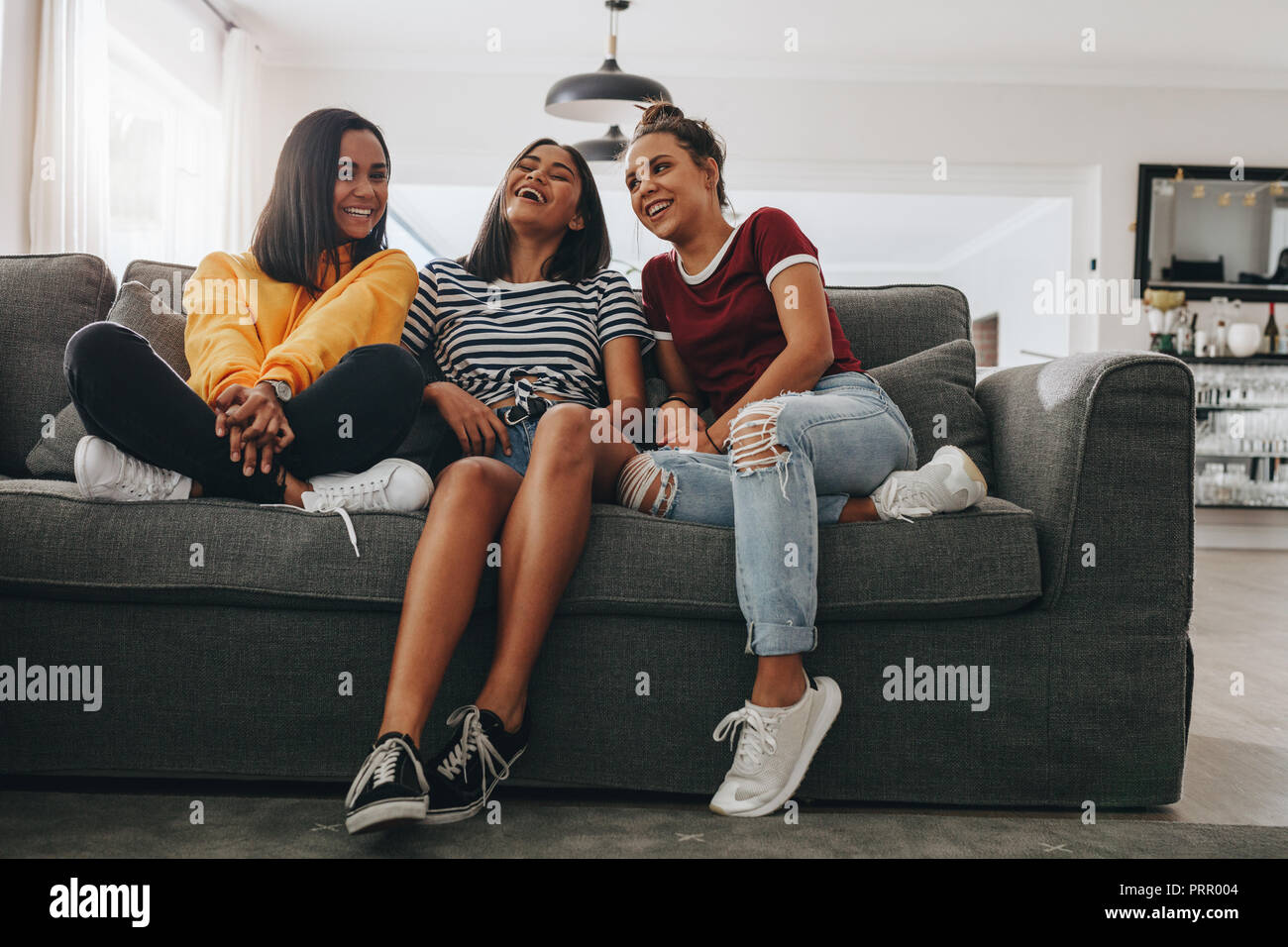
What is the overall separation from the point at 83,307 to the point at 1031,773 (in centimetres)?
182

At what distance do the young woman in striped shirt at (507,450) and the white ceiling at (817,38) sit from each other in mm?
3666

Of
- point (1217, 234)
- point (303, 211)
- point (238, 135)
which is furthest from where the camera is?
point (1217, 234)

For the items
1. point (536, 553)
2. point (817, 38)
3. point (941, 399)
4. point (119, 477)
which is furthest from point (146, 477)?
point (817, 38)

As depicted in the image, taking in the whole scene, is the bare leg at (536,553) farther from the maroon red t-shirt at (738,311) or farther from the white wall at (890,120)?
the white wall at (890,120)

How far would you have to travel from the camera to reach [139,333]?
Answer: 169 cm

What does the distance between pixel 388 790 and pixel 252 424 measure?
0.56m

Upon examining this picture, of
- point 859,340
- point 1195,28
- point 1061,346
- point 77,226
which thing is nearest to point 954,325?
point 859,340

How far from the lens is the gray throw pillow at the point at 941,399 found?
1.65 m

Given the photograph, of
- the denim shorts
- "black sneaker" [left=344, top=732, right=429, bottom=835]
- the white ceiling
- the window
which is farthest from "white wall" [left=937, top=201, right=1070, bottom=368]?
"black sneaker" [left=344, top=732, right=429, bottom=835]

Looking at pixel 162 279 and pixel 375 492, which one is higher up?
pixel 162 279

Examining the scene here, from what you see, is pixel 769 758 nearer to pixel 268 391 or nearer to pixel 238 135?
pixel 268 391

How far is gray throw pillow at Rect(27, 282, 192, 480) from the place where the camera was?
167 centimetres

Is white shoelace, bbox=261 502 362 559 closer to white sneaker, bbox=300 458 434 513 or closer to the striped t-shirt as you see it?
white sneaker, bbox=300 458 434 513

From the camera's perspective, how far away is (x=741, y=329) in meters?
1.60
